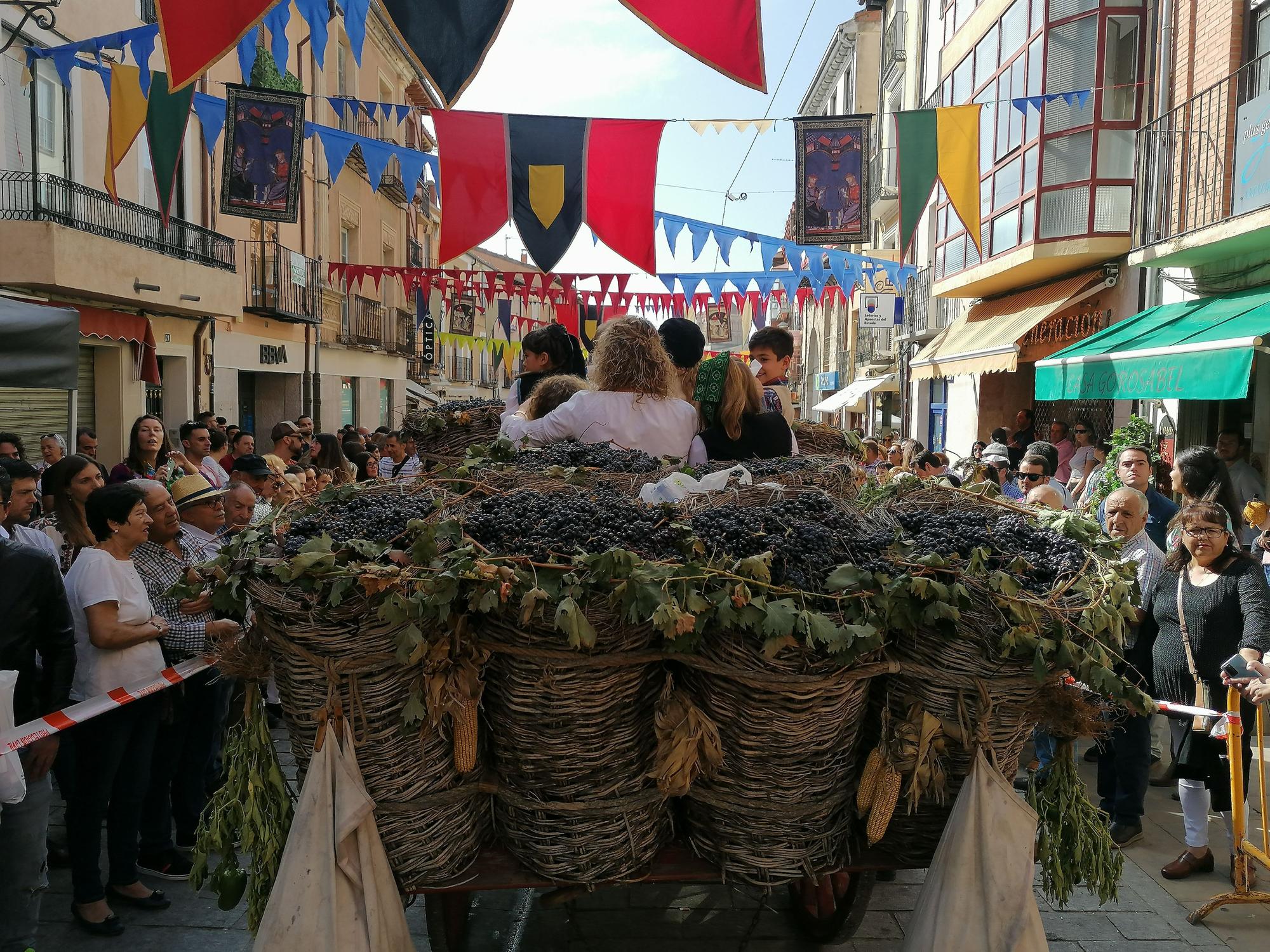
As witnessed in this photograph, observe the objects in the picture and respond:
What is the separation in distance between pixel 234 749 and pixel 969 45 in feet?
57.5

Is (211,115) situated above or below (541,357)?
above

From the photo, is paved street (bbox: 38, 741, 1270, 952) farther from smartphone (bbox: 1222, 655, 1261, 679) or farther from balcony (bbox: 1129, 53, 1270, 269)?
balcony (bbox: 1129, 53, 1270, 269)

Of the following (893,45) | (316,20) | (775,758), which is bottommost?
(775,758)

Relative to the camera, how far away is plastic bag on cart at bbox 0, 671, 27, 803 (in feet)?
9.17

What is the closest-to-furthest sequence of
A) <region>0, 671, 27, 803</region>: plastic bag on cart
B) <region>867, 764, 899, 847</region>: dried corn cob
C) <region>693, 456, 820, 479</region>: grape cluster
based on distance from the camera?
1. <region>867, 764, 899, 847</region>: dried corn cob
2. <region>0, 671, 27, 803</region>: plastic bag on cart
3. <region>693, 456, 820, 479</region>: grape cluster

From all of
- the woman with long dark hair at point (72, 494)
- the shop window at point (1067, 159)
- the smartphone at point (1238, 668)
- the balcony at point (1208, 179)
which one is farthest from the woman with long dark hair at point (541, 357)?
the shop window at point (1067, 159)

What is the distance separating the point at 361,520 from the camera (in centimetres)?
269

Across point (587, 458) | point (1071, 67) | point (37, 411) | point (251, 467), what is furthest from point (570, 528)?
point (1071, 67)

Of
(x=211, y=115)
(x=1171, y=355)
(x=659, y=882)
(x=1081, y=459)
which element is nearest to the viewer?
(x=659, y=882)

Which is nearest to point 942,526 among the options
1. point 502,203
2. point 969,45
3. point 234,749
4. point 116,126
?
point 234,749

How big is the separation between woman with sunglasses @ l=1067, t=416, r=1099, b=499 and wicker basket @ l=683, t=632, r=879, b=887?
8.07 meters

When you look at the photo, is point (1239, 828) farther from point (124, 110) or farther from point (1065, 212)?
point (1065, 212)

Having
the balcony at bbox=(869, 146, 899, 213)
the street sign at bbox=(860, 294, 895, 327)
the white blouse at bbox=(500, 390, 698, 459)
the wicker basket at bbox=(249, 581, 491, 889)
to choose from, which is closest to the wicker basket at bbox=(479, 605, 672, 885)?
the wicker basket at bbox=(249, 581, 491, 889)

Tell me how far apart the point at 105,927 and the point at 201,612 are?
1.47 m
